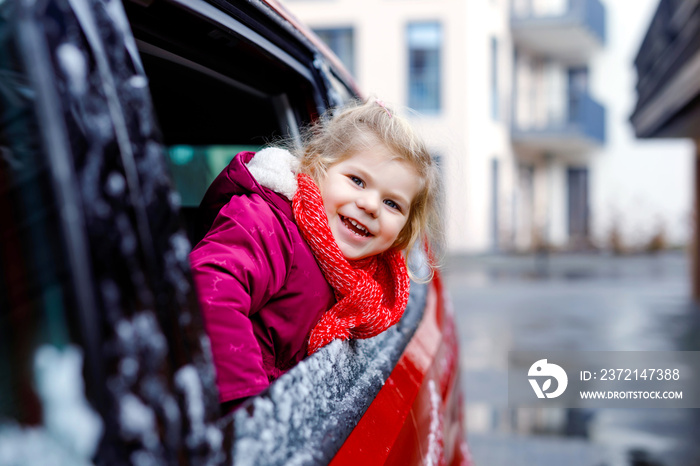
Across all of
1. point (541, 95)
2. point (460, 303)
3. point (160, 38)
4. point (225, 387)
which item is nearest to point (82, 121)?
point (225, 387)

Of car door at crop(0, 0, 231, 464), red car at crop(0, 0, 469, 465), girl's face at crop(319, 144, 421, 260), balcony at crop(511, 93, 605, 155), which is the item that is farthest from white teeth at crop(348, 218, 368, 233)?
balcony at crop(511, 93, 605, 155)

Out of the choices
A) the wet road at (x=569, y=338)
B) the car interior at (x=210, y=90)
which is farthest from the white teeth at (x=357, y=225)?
the wet road at (x=569, y=338)

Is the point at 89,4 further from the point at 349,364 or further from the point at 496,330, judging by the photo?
the point at 496,330

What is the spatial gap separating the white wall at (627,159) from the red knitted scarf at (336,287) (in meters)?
18.6

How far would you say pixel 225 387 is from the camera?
40.5 inches

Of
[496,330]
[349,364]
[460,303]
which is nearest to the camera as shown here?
[349,364]

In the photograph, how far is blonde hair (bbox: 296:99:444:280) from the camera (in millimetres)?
1522

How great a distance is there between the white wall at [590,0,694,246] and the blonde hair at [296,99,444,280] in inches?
721

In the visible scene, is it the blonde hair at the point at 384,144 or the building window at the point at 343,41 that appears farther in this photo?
the building window at the point at 343,41

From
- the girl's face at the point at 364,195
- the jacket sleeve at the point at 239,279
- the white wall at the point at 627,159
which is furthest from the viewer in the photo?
the white wall at the point at 627,159

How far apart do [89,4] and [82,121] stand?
0.13 m

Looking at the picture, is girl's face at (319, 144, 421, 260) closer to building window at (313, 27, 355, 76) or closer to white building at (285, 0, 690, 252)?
white building at (285, 0, 690, 252)

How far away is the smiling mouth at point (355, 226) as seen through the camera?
1513mm

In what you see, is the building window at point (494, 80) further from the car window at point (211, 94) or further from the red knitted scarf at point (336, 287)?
the red knitted scarf at point (336, 287)
